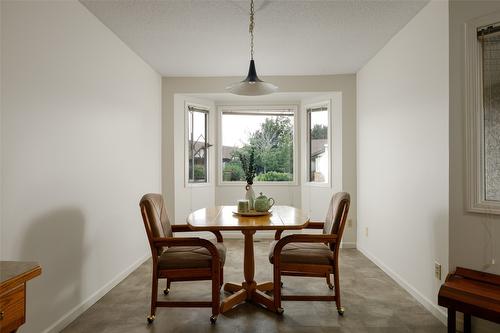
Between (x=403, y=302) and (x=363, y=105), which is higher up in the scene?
(x=363, y=105)

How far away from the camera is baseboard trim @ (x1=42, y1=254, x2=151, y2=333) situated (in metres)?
2.25

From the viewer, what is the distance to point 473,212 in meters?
2.15

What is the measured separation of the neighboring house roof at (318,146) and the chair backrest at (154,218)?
295 cm

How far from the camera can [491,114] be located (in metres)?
2.11

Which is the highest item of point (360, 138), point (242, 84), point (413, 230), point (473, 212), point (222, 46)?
point (222, 46)

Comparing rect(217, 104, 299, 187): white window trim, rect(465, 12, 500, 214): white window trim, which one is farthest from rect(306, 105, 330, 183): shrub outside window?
rect(465, 12, 500, 214): white window trim

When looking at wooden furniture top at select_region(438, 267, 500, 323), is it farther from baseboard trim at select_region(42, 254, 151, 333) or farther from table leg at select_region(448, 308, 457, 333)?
baseboard trim at select_region(42, 254, 151, 333)

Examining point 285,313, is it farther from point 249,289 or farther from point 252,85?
point 252,85

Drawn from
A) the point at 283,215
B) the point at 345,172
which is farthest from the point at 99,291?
the point at 345,172

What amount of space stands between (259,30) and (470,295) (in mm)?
2708

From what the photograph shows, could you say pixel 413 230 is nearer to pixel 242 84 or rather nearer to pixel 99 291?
pixel 242 84

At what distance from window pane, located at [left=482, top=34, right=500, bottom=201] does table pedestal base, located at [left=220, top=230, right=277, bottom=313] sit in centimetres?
171

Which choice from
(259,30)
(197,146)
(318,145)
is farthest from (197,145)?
(259,30)

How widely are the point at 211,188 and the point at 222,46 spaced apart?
2.43 m
